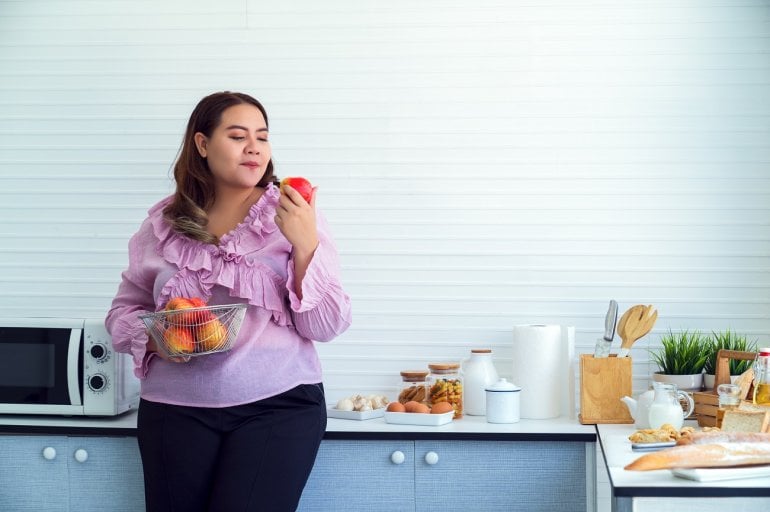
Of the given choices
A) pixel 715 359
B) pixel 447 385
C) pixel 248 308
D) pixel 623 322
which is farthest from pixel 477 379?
pixel 248 308

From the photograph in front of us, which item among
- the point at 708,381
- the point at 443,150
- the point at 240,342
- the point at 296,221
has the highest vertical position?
the point at 443,150

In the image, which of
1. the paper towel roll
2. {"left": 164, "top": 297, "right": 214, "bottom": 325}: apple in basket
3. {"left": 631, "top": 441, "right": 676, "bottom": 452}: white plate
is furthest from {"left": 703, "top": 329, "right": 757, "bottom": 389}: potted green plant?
{"left": 164, "top": 297, "right": 214, "bottom": 325}: apple in basket

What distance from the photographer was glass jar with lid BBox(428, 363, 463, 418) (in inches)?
121

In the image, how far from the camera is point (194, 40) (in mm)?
3486

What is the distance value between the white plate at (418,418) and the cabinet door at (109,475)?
824 mm

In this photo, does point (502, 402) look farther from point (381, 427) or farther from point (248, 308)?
point (248, 308)

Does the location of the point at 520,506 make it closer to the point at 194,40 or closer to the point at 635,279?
the point at 635,279

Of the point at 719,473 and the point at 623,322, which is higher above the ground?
the point at 623,322

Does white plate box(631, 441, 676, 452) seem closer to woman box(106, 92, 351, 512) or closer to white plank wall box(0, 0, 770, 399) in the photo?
woman box(106, 92, 351, 512)

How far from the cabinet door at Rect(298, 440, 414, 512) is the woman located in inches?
10.5

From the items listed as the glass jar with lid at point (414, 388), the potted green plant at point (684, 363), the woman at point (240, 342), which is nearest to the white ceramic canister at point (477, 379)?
the glass jar with lid at point (414, 388)

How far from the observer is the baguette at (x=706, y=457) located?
1994 millimetres

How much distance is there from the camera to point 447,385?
3098 millimetres

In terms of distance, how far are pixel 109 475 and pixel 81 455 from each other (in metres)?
0.11
